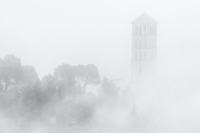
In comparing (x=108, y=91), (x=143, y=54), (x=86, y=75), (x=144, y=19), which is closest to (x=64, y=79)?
(x=108, y=91)

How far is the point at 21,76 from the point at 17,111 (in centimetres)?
445

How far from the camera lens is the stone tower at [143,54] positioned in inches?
2103

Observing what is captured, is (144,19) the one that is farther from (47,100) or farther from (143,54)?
(47,100)

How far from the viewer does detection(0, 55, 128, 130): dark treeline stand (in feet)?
123

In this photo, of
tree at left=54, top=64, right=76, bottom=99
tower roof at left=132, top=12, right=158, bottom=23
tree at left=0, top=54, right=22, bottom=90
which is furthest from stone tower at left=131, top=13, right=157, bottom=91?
tree at left=0, top=54, right=22, bottom=90

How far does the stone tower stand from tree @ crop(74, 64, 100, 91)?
7519 mm

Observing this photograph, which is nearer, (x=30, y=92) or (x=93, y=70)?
(x=30, y=92)

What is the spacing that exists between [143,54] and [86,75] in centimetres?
996

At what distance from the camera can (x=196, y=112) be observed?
1512 inches

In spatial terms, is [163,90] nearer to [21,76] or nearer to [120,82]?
[120,82]

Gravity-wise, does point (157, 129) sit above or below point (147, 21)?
below

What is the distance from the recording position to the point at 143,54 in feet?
179

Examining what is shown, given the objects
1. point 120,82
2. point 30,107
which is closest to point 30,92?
point 30,107

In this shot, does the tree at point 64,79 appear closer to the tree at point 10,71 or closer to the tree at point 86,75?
the tree at point 86,75
